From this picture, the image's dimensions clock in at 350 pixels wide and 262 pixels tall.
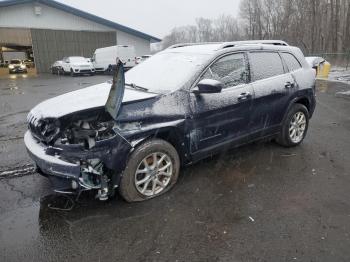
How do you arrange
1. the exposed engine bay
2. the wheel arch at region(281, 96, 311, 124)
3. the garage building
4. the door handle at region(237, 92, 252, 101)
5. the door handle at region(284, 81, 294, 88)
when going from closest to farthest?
the exposed engine bay
the door handle at region(237, 92, 252, 101)
the door handle at region(284, 81, 294, 88)
the wheel arch at region(281, 96, 311, 124)
the garage building

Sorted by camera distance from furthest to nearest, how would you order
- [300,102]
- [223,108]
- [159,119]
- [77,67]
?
[77,67] → [300,102] → [223,108] → [159,119]

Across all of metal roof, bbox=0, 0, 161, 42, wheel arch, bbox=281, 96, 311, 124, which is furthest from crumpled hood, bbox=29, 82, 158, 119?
metal roof, bbox=0, 0, 161, 42

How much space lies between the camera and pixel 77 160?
3379mm

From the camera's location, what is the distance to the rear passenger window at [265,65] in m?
4.81

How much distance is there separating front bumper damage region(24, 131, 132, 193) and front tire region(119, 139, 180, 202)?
122 millimetres

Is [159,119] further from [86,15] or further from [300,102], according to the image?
[86,15]

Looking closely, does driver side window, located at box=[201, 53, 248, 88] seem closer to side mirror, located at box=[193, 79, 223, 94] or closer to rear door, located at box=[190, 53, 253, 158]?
rear door, located at box=[190, 53, 253, 158]

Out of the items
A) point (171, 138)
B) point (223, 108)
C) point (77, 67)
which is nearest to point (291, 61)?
point (223, 108)

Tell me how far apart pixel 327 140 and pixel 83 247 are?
194 inches

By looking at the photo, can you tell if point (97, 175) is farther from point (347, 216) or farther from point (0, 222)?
point (347, 216)

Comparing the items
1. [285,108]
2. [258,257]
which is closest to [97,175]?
[258,257]

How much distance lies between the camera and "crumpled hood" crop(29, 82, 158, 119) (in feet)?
11.7

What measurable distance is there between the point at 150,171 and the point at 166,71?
4.84 feet

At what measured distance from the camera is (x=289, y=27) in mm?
47281
